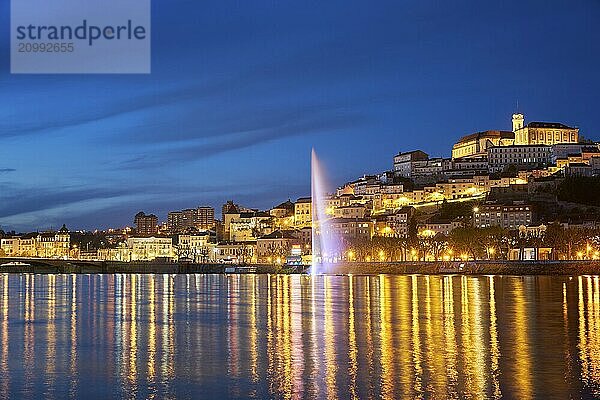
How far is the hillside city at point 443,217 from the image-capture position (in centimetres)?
6278

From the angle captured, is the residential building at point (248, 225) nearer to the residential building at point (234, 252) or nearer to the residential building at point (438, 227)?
the residential building at point (234, 252)

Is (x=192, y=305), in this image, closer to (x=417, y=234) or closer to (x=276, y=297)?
(x=276, y=297)

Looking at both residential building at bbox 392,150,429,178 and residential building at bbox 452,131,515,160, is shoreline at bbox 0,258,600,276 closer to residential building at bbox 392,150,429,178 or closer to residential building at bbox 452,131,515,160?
residential building at bbox 392,150,429,178

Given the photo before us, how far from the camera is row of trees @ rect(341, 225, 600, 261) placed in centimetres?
5850

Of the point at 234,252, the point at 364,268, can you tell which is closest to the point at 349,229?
the point at 364,268

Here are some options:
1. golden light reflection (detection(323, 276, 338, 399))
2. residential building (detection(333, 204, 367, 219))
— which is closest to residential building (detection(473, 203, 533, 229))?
residential building (detection(333, 204, 367, 219))

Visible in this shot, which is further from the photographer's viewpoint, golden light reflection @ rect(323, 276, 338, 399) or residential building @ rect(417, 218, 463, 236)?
residential building @ rect(417, 218, 463, 236)

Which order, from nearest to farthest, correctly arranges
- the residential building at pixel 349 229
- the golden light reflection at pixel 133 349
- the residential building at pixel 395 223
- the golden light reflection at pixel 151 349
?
the golden light reflection at pixel 151 349
the golden light reflection at pixel 133 349
the residential building at pixel 395 223
the residential building at pixel 349 229

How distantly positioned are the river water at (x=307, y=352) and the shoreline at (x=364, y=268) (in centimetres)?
3115

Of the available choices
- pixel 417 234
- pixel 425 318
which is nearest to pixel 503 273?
pixel 417 234

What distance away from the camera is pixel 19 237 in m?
109

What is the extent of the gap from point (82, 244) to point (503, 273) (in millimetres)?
66055

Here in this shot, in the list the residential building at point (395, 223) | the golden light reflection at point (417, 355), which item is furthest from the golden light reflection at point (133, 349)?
the residential building at point (395, 223)

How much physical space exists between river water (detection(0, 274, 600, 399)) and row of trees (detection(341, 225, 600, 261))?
3750 cm
